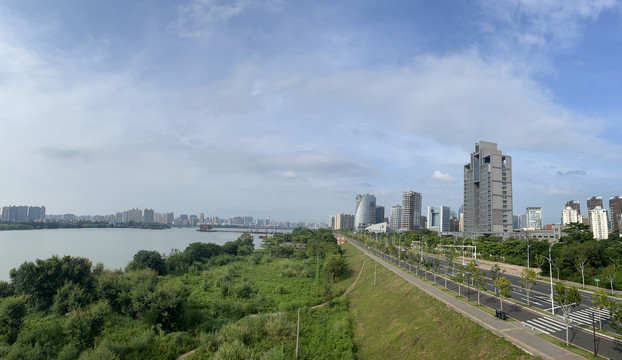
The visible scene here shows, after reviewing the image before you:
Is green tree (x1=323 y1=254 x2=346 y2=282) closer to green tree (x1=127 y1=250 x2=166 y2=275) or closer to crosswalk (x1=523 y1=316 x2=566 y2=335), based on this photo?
green tree (x1=127 y1=250 x2=166 y2=275)

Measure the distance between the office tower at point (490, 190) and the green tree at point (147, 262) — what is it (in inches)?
4583

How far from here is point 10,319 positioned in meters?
34.0

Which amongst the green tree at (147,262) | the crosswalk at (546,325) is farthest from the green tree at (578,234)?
the green tree at (147,262)

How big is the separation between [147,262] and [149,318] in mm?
35976

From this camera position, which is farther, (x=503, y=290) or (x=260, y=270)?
(x=260, y=270)


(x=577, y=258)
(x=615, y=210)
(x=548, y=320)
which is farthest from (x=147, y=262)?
(x=615, y=210)

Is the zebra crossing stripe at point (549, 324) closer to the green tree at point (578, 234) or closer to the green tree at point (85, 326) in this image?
the green tree at point (85, 326)

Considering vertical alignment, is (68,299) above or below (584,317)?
below

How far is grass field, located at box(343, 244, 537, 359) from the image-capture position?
24.9 metres

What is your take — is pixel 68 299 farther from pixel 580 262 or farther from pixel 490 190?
pixel 490 190

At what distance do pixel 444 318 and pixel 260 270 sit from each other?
56.1 metres

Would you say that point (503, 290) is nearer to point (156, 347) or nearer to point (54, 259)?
point (156, 347)

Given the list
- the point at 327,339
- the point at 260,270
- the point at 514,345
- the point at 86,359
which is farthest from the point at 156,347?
the point at 260,270

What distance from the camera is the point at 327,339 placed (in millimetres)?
36031
